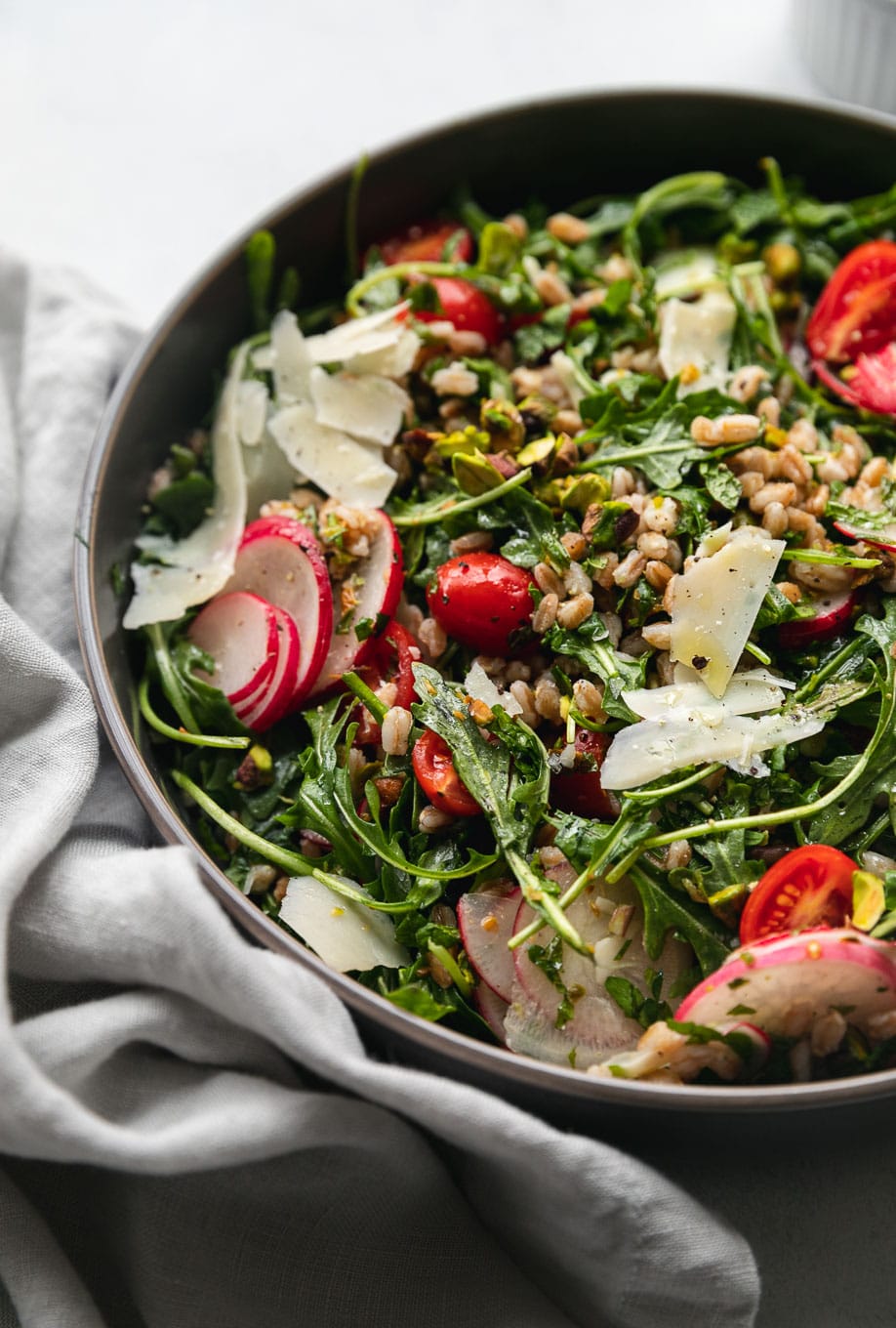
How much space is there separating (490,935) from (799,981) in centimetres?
52

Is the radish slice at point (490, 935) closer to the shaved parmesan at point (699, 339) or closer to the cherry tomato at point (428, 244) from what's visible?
the shaved parmesan at point (699, 339)

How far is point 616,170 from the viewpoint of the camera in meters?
3.24

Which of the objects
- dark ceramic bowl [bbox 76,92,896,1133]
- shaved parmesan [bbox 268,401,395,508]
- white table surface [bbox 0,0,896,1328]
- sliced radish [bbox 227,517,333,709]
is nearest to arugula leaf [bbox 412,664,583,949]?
sliced radish [bbox 227,517,333,709]

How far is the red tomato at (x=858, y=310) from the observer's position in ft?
9.14

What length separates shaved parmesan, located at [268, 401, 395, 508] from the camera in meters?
2.62

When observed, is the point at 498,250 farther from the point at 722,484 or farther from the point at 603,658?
Answer: the point at 603,658

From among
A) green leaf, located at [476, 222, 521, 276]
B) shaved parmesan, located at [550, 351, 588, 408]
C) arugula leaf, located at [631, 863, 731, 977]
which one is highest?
green leaf, located at [476, 222, 521, 276]

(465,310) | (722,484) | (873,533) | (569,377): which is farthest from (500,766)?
(465,310)

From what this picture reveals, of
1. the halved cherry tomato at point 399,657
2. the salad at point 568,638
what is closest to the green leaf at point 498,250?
the salad at point 568,638

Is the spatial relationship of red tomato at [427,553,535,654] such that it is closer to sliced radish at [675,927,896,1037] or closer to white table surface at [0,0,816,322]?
sliced radish at [675,927,896,1037]

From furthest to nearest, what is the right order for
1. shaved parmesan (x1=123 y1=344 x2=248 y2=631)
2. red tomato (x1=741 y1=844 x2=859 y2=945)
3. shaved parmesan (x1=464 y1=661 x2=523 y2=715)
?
shaved parmesan (x1=123 y1=344 x2=248 y2=631), shaved parmesan (x1=464 y1=661 x2=523 y2=715), red tomato (x1=741 y1=844 x2=859 y2=945)

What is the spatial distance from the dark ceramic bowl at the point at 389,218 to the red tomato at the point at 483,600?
63 cm

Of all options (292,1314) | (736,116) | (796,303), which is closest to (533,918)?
(292,1314)

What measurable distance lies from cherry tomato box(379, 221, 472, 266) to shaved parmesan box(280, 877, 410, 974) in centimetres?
160
